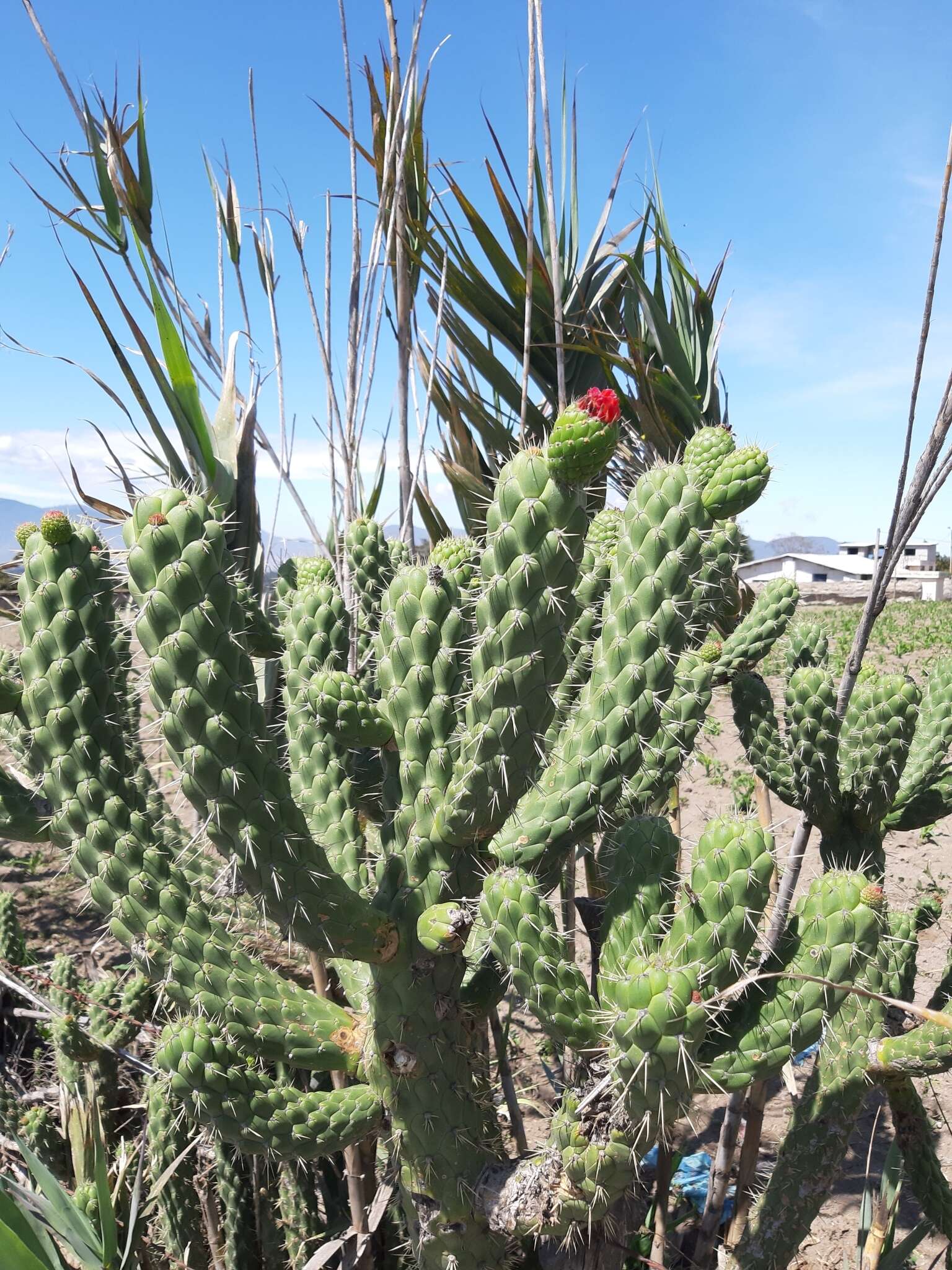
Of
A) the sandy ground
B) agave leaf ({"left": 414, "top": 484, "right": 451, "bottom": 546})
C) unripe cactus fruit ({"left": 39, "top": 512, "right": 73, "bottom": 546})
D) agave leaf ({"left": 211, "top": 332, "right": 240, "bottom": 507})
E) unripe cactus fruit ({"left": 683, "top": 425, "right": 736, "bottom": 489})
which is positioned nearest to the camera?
unripe cactus fruit ({"left": 39, "top": 512, "right": 73, "bottom": 546})

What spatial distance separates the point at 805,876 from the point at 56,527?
17.7 ft

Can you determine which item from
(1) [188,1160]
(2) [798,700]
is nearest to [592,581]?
(2) [798,700]

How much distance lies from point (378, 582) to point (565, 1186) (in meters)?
1.48

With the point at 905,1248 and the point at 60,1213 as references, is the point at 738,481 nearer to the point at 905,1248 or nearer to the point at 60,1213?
the point at 905,1248

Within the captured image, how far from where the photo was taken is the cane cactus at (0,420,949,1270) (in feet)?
4.34

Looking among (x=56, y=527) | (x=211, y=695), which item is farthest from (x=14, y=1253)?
(x=56, y=527)

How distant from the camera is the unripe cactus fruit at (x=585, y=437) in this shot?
1.31 meters

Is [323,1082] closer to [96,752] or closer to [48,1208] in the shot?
[48,1208]

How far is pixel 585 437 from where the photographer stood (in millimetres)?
1310

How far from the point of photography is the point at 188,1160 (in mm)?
2432

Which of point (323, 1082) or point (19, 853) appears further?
point (19, 853)

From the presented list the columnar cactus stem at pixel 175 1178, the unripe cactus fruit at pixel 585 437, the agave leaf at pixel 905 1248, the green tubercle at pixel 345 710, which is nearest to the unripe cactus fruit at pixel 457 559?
the green tubercle at pixel 345 710

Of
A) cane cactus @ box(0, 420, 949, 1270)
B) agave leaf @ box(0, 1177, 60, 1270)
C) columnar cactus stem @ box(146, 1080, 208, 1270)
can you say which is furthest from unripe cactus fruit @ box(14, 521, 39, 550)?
columnar cactus stem @ box(146, 1080, 208, 1270)

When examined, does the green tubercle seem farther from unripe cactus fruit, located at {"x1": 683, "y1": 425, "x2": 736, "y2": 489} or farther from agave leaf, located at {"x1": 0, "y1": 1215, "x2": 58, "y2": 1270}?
agave leaf, located at {"x1": 0, "y1": 1215, "x2": 58, "y2": 1270}
